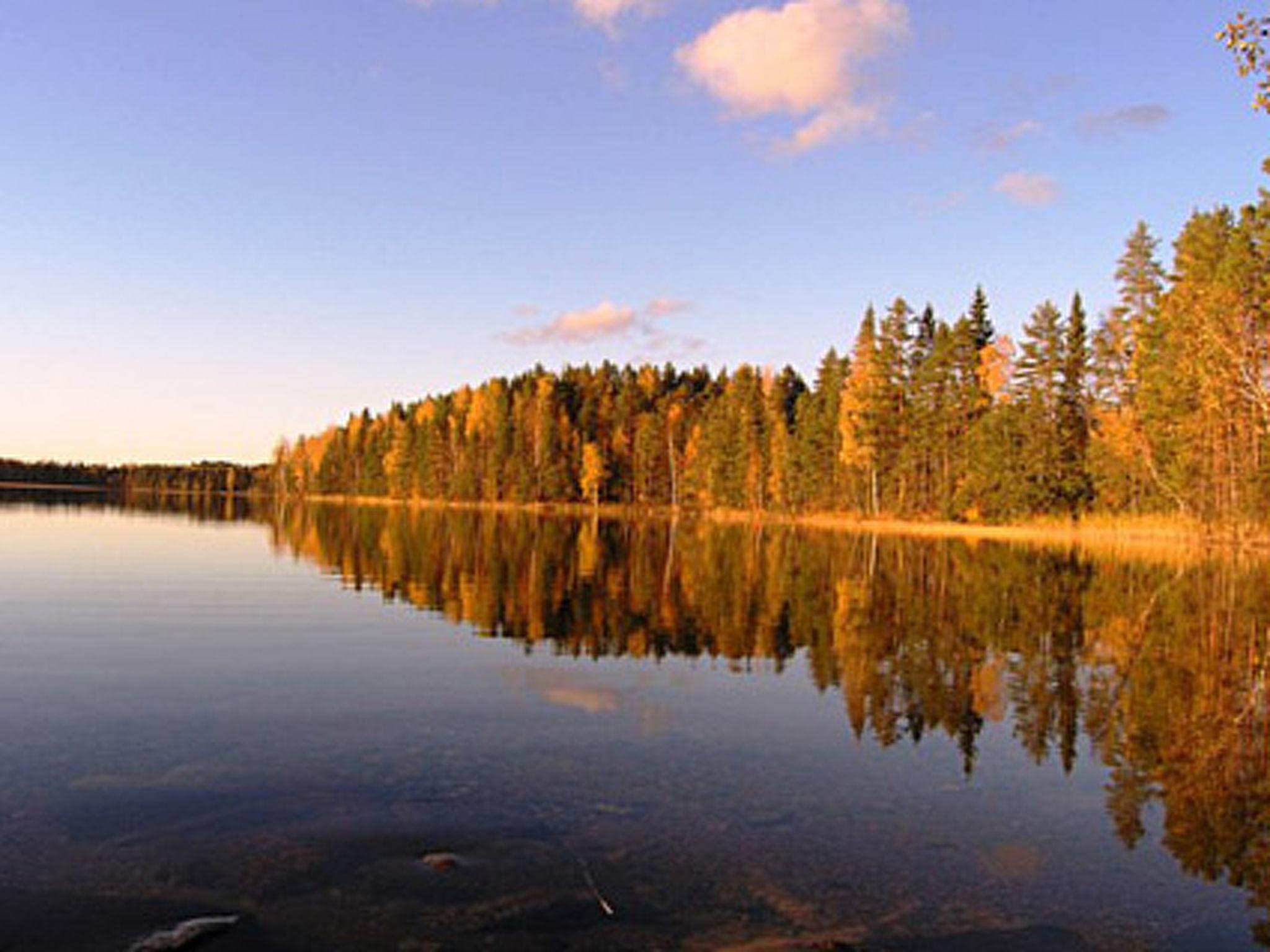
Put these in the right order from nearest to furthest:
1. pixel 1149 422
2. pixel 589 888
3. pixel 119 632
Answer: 1. pixel 589 888
2. pixel 119 632
3. pixel 1149 422

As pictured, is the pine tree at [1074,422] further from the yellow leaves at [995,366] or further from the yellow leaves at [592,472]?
the yellow leaves at [592,472]

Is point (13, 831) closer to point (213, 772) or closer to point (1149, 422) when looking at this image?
point (213, 772)

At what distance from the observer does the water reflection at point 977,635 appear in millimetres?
11164

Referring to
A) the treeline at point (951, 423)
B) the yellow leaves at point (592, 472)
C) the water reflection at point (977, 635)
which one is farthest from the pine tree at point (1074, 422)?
the yellow leaves at point (592, 472)

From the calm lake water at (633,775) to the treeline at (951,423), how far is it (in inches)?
1338

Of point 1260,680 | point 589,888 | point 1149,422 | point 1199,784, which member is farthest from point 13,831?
point 1149,422

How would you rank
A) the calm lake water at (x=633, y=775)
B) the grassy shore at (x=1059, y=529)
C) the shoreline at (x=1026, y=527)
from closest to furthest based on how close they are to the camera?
the calm lake water at (x=633, y=775), the grassy shore at (x=1059, y=529), the shoreline at (x=1026, y=527)

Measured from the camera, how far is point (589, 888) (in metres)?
7.33

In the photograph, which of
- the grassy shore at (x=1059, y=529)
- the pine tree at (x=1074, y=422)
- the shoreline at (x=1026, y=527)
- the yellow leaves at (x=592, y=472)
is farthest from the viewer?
the yellow leaves at (x=592, y=472)

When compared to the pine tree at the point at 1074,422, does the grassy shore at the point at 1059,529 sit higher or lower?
lower

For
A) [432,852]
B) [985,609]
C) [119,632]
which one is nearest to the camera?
[432,852]

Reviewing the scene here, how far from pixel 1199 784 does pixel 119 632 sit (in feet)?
66.2

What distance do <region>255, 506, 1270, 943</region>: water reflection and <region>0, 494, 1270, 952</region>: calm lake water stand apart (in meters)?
0.09

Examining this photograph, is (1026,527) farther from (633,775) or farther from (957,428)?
(633,775)
